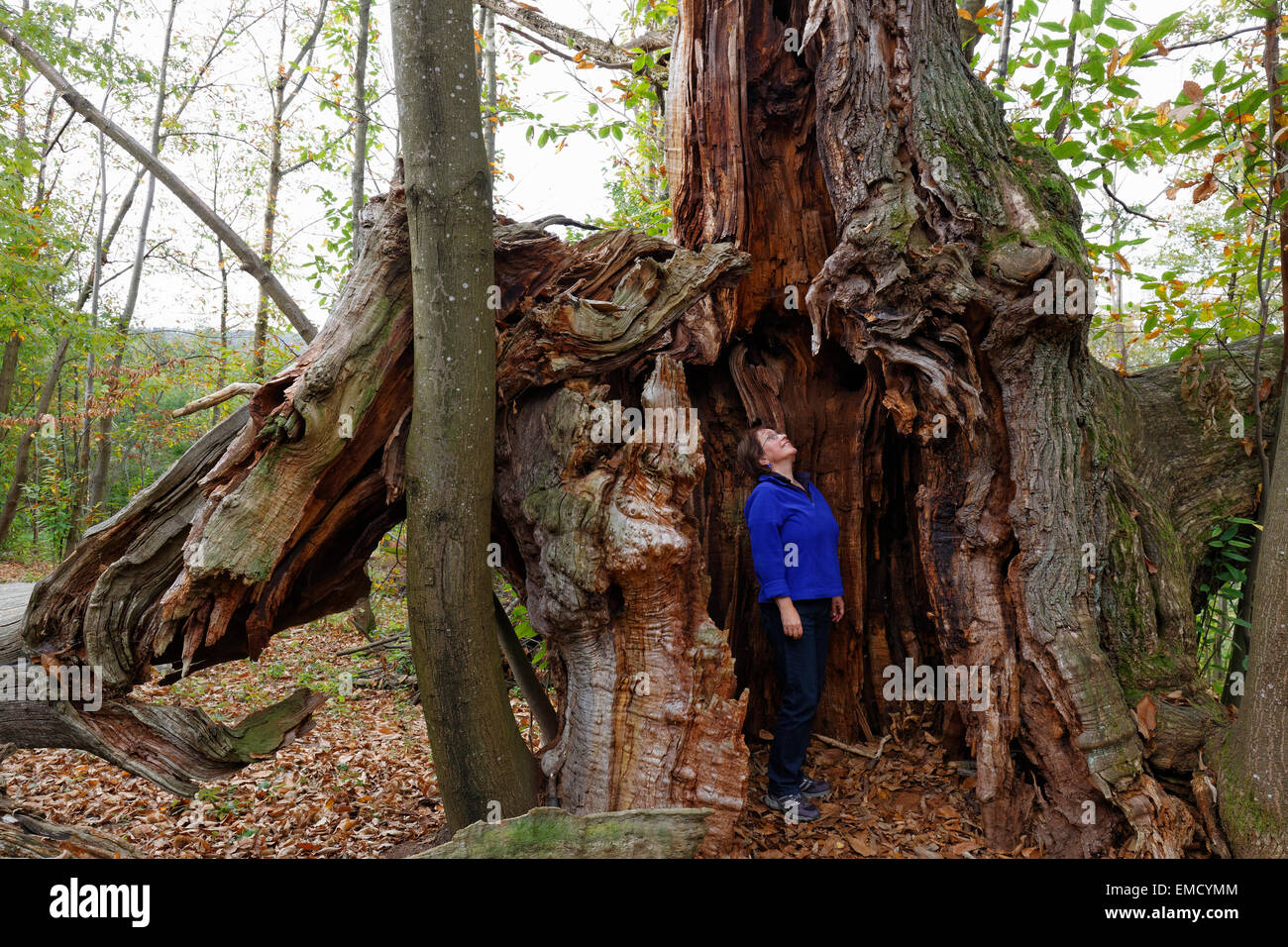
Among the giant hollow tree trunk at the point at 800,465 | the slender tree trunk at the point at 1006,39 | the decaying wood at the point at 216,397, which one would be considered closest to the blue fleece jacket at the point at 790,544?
the giant hollow tree trunk at the point at 800,465

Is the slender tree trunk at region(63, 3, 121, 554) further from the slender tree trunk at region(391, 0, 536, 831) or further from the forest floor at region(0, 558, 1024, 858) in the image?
the slender tree trunk at region(391, 0, 536, 831)

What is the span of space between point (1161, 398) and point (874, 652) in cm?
255

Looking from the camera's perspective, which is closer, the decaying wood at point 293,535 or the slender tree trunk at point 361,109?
the decaying wood at point 293,535

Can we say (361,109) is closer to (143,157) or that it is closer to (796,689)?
(143,157)

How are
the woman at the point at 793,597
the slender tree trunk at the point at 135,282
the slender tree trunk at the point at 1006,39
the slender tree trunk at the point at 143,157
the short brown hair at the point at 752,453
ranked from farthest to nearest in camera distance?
the slender tree trunk at the point at 135,282 → the slender tree trunk at the point at 1006,39 → the slender tree trunk at the point at 143,157 → the short brown hair at the point at 752,453 → the woman at the point at 793,597

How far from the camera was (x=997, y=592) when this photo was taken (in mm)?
3924

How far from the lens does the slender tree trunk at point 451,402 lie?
3.04 metres

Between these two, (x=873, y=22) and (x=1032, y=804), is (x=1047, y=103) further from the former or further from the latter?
(x=1032, y=804)

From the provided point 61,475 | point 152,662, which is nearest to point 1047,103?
point 152,662

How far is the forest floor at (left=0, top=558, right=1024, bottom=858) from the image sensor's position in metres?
4.04

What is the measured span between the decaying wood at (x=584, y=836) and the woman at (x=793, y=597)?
4.55ft

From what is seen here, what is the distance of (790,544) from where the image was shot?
4207 millimetres

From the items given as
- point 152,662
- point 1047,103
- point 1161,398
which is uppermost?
point 1047,103

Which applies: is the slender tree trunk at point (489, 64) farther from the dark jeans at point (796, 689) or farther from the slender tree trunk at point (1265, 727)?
the slender tree trunk at point (1265, 727)
